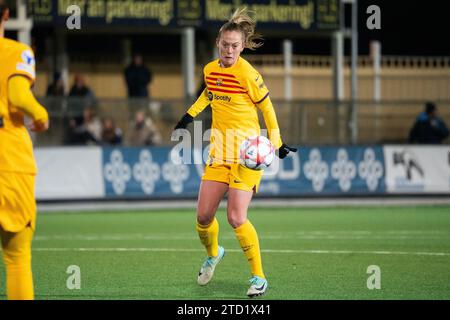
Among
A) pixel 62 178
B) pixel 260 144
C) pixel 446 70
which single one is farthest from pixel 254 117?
pixel 446 70

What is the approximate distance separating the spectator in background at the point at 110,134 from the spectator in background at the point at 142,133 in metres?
0.21

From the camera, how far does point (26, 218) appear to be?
6.93 m

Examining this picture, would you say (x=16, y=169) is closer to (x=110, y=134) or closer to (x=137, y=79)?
(x=110, y=134)

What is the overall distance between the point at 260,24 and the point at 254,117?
1371cm

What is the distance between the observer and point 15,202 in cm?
688

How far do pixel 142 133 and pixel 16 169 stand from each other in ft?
44.7

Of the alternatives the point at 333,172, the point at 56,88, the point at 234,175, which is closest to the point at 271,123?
the point at 234,175

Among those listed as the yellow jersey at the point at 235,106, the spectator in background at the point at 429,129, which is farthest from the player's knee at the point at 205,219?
the spectator in background at the point at 429,129

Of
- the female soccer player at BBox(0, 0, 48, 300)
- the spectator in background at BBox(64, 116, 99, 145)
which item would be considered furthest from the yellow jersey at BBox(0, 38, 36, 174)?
the spectator in background at BBox(64, 116, 99, 145)

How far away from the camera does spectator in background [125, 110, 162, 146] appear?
67.1 feet

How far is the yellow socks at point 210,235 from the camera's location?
31.9 ft

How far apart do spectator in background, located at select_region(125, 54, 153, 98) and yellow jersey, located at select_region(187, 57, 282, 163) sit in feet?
42.2

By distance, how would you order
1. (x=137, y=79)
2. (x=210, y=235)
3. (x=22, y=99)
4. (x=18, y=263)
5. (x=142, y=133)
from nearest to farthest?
(x=22, y=99) < (x=18, y=263) < (x=210, y=235) < (x=142, y=133) < (x=137, y=79)
